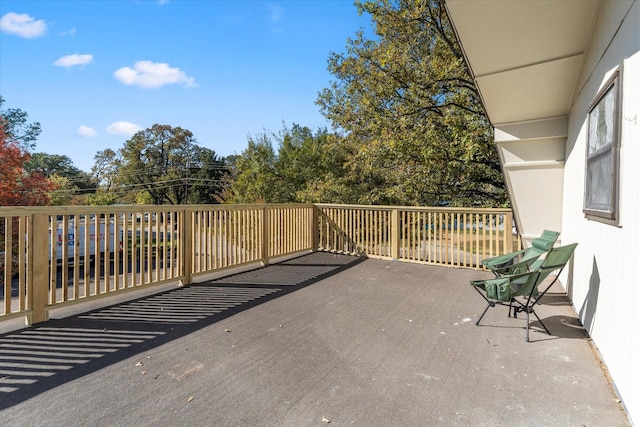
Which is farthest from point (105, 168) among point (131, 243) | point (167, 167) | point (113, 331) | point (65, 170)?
point (113, 331)

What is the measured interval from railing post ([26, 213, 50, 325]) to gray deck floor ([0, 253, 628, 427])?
19 centimetres

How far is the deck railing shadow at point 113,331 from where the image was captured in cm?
230

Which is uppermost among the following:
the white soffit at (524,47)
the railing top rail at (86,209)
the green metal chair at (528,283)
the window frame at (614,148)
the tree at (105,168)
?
the tree at (105,168)

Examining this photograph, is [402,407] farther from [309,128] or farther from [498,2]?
[309,128]

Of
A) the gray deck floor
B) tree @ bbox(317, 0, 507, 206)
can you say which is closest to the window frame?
the gray deck floor

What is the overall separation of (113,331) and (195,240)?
1891 mm

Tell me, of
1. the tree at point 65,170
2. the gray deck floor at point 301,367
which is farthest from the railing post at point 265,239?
the tree at point 65,170

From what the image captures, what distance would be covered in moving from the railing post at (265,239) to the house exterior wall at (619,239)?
4696mm

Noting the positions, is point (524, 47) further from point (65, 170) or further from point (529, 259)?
point (65, 170)

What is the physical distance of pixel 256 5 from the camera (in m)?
8.78

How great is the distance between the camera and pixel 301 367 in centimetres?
244

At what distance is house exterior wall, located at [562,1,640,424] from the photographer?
1833 millimetres

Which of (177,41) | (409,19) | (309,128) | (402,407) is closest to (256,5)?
(177,41)

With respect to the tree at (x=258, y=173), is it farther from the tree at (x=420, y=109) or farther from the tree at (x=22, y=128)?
the tree at (x=22, y=128)
